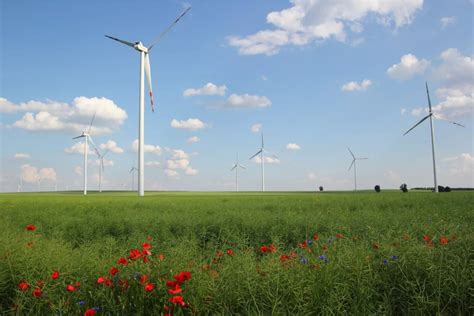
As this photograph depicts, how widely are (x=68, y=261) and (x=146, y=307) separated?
2562 millimetres

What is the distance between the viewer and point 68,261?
6996mm

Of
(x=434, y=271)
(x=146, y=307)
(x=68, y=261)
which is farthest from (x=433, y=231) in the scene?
(x=68, y=261)

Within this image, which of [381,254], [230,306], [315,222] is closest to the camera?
[230,306]

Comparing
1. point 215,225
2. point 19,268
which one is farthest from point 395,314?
point 215,225

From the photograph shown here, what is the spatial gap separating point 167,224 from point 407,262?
8968mm

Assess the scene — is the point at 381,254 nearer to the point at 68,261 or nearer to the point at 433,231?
the point at 433,231

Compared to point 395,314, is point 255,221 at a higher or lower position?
higher

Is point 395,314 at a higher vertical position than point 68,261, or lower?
lower

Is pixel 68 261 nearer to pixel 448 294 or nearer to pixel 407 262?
pixel 407 262

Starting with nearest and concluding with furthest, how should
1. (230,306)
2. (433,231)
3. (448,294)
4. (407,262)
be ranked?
(230,306) < (448,294) < (407,262) < (433,231)

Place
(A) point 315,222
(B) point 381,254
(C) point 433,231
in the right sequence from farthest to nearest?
(A) point 315,222, (C) point 433,231, (B) point 381,254

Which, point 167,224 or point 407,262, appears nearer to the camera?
point 407,262

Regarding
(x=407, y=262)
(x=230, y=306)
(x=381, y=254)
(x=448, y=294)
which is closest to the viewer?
(x=230, y=306)

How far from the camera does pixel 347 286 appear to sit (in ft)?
17.6
